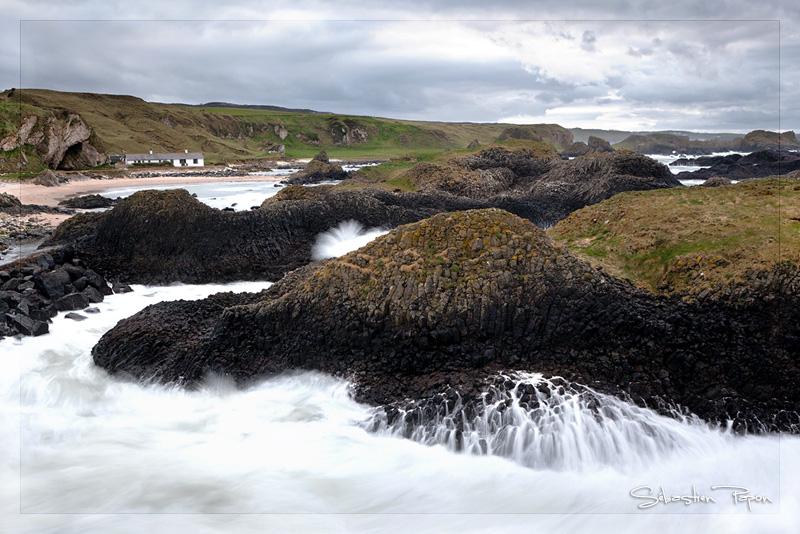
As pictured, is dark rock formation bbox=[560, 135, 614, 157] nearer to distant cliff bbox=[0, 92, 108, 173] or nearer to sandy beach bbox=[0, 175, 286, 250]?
sandy beach bbox=[0, 175, 286, 250]

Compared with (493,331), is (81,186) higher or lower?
higher

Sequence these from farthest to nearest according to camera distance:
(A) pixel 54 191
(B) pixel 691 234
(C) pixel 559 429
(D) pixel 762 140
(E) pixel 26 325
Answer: (D) pixel 762 140
(A) pixel 54 191
(E) pixel 26 325
(B) pixel 691 234
(C) pixel 559 429

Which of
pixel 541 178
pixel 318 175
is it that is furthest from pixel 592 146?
pixel 541 178

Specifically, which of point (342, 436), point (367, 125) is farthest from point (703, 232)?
point (367, 125)

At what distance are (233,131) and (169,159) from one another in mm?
50875

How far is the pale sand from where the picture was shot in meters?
32.7

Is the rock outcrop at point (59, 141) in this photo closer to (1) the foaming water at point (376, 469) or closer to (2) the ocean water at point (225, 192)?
(2) the ocean water at point (225, 192)

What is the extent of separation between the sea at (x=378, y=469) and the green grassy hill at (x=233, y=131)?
45589mm

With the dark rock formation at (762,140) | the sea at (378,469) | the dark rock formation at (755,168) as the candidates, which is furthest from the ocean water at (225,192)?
the dark rock formation at (762,140)

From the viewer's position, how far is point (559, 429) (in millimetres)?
6078

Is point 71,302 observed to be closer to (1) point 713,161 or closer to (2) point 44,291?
(2) point 44,291
